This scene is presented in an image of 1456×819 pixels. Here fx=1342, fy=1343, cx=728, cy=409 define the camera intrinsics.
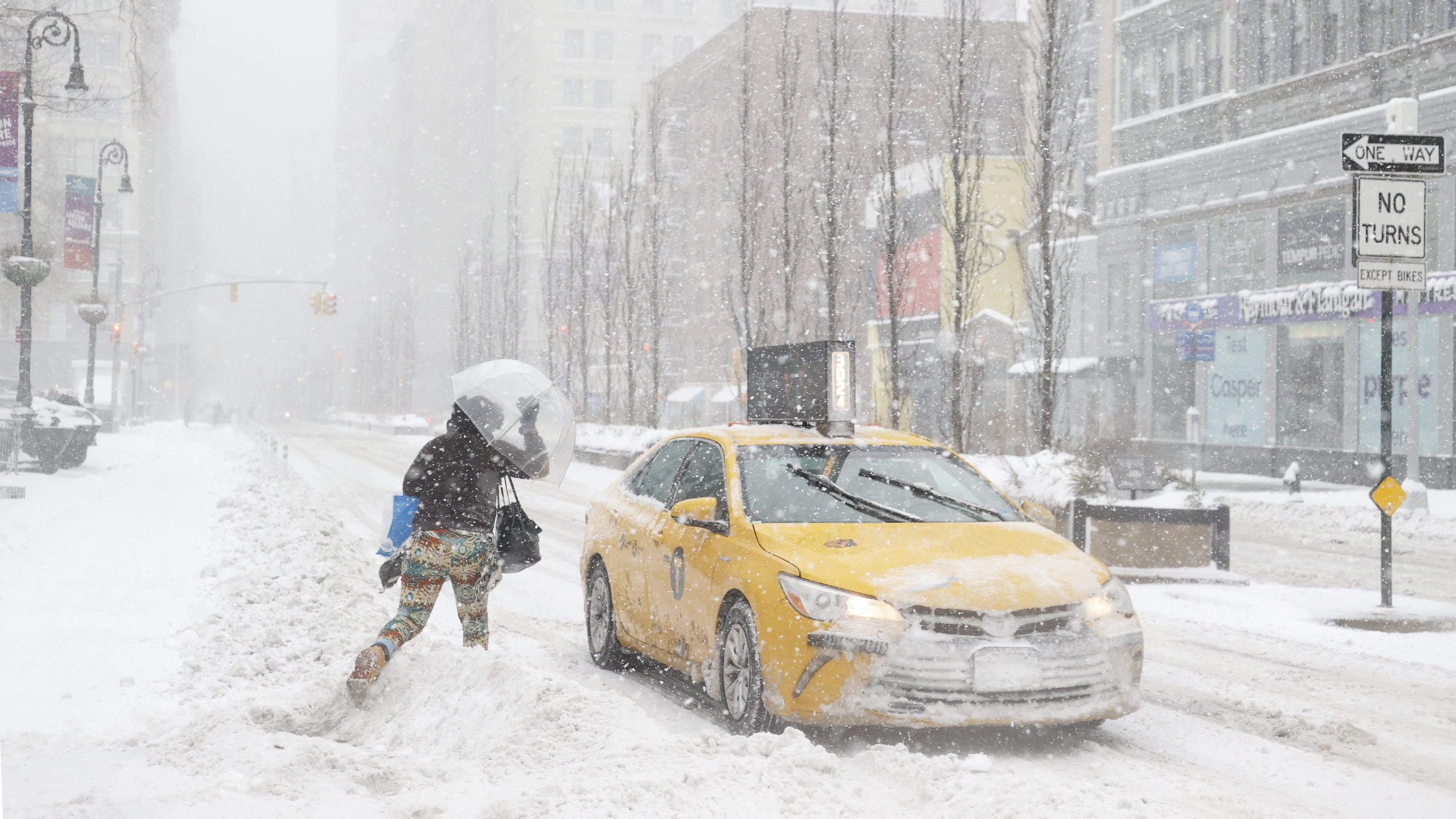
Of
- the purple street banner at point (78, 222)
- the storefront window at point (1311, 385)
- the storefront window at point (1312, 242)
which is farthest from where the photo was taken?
the storefront window at point (1311, 385)

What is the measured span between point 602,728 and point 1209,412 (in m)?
30.4

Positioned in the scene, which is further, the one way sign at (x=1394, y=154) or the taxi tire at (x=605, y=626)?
the one way sign at (x=1394, y=154)

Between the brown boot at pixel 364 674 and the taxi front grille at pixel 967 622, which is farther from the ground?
the taxi front grille at pixel 967 622

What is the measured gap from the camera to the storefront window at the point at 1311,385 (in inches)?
1171

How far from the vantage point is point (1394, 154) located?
35.5 feet

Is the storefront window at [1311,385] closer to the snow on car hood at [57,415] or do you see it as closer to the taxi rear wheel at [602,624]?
the taxi rear wheel at [602,624]

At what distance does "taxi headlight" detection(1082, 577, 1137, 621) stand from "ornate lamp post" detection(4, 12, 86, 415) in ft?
58.6

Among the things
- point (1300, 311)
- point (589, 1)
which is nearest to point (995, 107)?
point (1300, 311)

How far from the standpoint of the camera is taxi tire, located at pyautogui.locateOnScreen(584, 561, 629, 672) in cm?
845

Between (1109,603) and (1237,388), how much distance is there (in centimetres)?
2835

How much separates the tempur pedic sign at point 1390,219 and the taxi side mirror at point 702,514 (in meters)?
6.55

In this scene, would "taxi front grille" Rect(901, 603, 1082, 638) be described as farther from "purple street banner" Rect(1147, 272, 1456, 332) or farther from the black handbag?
"purple street banner" Rect(1147, 272, 1456, 332)

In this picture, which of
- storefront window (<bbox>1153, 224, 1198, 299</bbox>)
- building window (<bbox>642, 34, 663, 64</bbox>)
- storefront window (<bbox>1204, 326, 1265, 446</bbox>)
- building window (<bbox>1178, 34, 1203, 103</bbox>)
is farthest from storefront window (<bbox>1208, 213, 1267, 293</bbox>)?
building window (<bbox>642, 34, 663, 64</bbox>)

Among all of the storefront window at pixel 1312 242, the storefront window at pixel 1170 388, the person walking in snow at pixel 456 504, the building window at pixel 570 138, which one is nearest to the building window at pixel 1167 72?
the storefront window at pixel 1312 242
